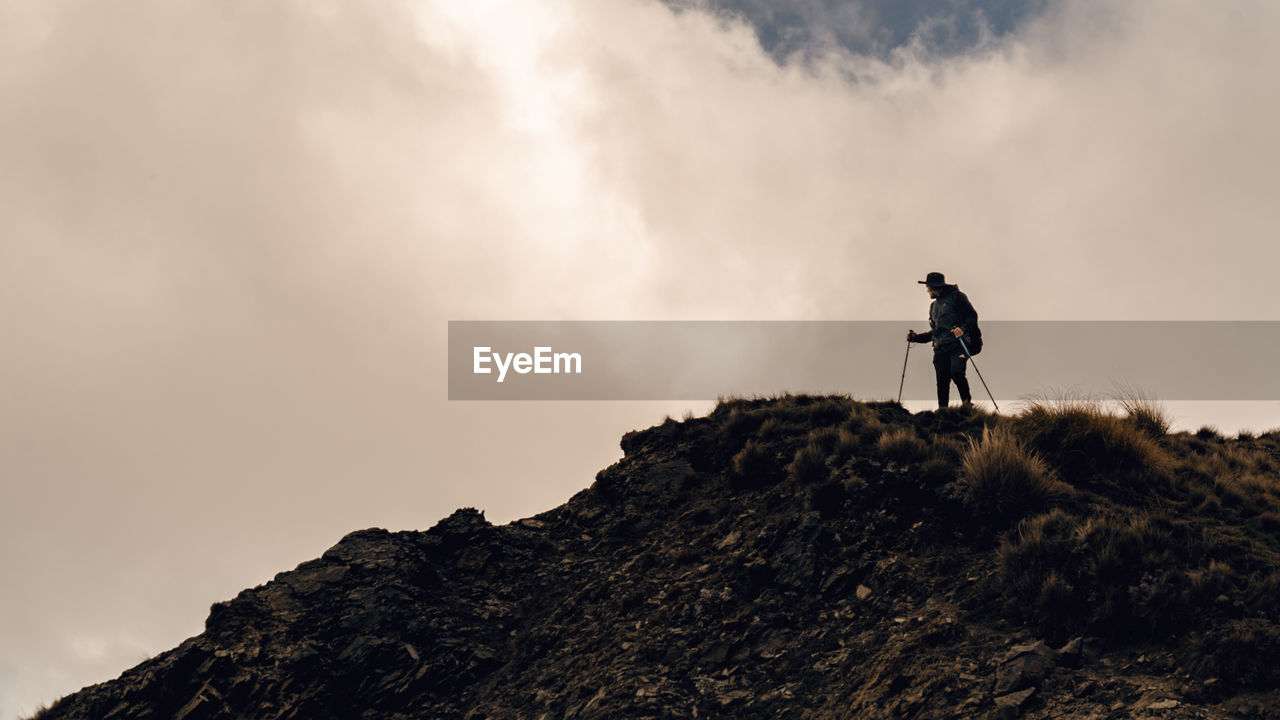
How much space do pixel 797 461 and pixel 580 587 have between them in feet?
13.6

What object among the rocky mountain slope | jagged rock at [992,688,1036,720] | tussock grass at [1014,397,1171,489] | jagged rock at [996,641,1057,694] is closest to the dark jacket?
the rocky mountain slope

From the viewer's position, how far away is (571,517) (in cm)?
1524

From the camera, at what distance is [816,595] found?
394 inches

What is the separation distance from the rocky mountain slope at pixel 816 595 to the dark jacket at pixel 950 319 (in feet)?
5.94

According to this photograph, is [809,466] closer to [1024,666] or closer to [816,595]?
[816,595]

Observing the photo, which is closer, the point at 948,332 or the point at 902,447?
the point at 902,447

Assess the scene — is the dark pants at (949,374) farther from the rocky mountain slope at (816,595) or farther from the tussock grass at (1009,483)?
the tussock grass at (1009,483)

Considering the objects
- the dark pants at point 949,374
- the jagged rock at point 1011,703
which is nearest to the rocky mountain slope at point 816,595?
the jagged rock at point 1011,703

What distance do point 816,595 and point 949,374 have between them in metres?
7.49

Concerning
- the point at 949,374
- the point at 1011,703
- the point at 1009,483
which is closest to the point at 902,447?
the point at 1009,483

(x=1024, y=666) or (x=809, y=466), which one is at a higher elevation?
(x=809, y=466)

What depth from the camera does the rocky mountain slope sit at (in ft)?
24.7

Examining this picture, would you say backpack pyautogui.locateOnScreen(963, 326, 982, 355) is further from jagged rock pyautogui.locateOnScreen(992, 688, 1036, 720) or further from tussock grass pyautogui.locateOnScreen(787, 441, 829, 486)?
jagged rock pyautogui.locateOnScreen(992, 688, 1036, 720)

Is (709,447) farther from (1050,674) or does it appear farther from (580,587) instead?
(1050,674)
